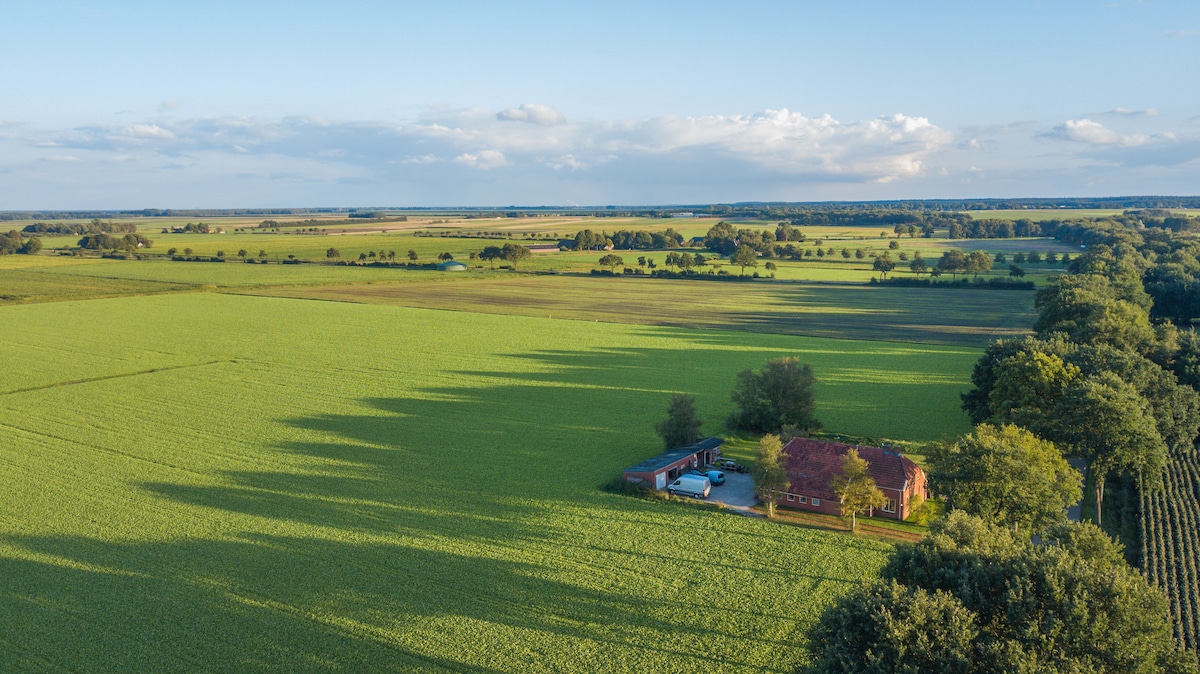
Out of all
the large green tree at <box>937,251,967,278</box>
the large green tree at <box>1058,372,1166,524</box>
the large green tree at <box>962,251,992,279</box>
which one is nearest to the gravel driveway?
the large green tree at <box>1058,372,1166,524</box>

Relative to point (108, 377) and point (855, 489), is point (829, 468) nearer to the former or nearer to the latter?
point (855, 489)

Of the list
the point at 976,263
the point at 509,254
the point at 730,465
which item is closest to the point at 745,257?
the point at 976,263

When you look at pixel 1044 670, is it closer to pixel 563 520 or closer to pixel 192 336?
pixel 563 520

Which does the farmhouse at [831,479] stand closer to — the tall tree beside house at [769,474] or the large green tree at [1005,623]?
the tall tree beside house at [769,474]

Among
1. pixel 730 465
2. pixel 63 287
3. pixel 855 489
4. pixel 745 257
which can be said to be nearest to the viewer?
pixel 855 489

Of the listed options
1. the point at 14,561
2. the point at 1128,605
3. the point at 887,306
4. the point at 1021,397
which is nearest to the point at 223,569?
the point at 14,561
